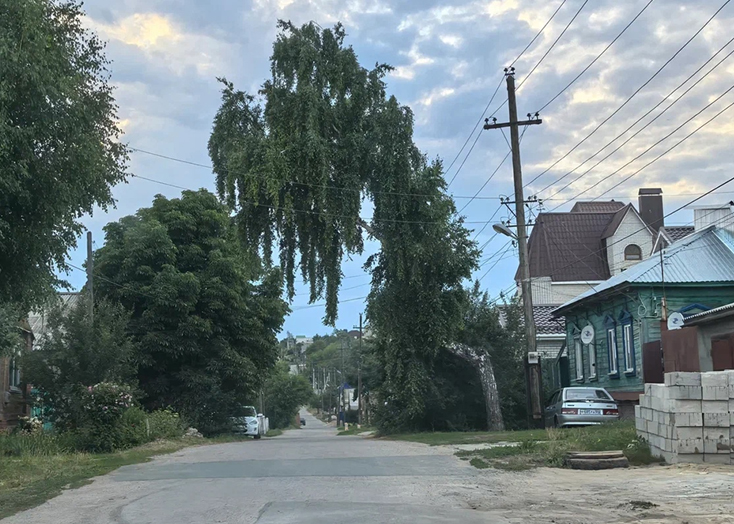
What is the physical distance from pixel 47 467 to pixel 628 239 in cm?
3959

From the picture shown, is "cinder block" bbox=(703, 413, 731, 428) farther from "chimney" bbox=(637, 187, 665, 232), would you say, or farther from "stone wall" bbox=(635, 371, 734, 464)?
"chimney" bbox=(637, 187, 665, 232)

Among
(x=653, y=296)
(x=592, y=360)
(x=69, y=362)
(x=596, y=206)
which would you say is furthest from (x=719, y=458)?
(x=596, y=206)

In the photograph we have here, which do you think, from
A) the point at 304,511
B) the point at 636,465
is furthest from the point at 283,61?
the point at 304,511

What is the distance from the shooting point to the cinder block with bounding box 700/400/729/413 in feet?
42.3

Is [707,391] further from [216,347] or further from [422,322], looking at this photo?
[216,347]

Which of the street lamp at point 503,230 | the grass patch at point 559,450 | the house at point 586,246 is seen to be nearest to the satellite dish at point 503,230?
the street lamp at point 503,230

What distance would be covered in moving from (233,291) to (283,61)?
10321 millimetres

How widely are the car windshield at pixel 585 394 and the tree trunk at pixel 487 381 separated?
571 cm

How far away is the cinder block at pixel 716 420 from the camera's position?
1284cm

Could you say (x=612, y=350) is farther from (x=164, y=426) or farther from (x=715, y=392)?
(x=715, y=392)

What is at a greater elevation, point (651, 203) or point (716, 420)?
point (651, 203)

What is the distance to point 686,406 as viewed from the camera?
514 inches

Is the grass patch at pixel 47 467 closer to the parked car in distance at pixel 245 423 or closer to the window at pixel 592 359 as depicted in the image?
the parked car in distance at pixel 245 423

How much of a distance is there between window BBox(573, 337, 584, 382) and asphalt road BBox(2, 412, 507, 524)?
67.9 ft
